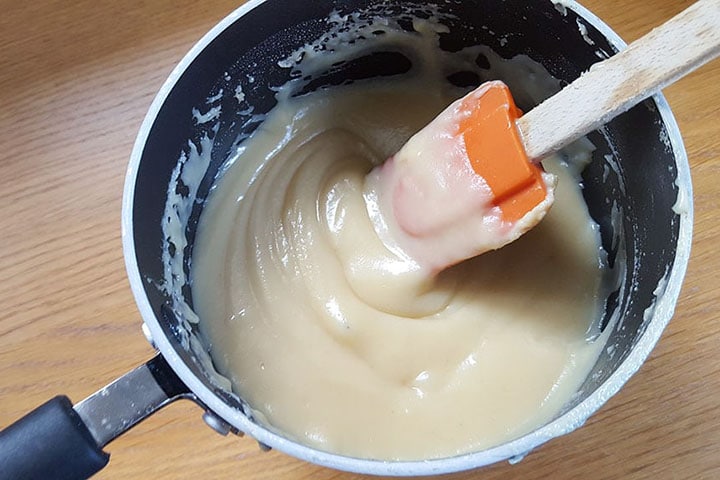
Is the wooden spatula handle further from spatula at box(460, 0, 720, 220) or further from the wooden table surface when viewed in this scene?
the wooden table surface

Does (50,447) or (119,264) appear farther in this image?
(119,264)

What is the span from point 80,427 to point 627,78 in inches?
24.0

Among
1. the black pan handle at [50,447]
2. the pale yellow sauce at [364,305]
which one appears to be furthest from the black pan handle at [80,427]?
the pale yellow sauce at [364,305]

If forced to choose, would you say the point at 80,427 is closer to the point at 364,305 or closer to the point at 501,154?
the point at 364,305

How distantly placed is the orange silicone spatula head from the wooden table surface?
0.31m

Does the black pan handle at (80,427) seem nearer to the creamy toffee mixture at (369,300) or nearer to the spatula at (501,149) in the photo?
the creamy toffee mixture at (369,300)

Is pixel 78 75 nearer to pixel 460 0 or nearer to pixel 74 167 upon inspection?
pixel 74 167

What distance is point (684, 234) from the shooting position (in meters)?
0.73

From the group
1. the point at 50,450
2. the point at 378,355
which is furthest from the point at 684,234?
the point at 50,450

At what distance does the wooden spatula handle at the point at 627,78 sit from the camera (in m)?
0.62

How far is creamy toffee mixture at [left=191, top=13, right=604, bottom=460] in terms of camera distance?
0.86m

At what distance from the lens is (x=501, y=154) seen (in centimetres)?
79

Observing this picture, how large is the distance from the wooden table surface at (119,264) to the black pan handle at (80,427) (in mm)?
254

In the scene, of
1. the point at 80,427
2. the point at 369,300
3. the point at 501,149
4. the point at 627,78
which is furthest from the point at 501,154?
the point at 80,427
